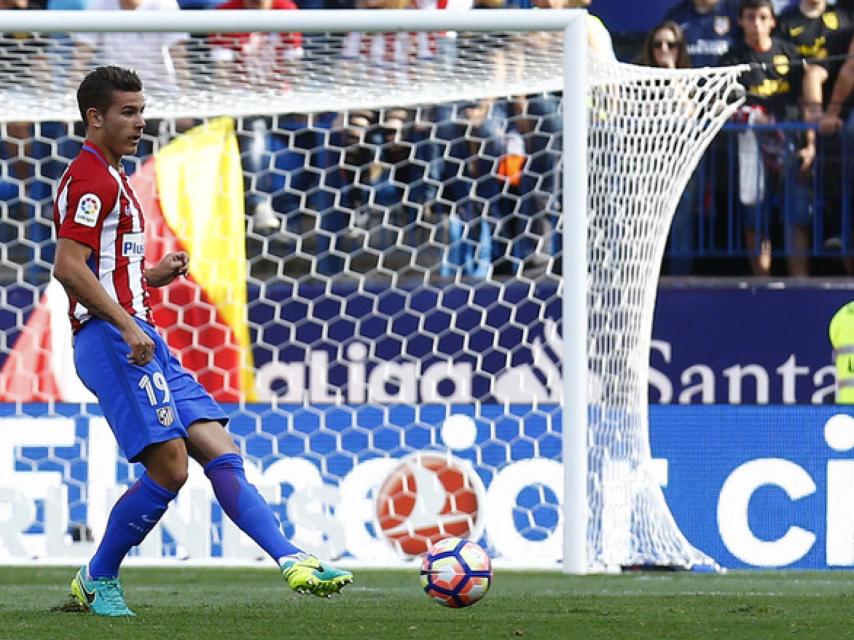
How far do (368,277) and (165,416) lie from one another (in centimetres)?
444

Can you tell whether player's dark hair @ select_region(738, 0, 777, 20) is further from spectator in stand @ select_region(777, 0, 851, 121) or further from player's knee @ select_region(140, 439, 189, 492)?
player's knee @ select_region(140, 439, 189, 492)

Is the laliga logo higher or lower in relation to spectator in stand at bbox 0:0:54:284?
lower

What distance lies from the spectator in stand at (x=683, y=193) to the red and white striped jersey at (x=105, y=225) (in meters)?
5.03

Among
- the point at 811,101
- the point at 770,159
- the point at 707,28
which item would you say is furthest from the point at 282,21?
the point at 811,101

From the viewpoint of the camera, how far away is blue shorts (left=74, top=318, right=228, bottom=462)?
4586 millimetres

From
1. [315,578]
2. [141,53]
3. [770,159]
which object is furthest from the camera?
[770,159]

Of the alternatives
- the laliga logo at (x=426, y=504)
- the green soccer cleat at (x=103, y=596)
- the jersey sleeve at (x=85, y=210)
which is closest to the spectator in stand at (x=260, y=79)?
the laliga logo at (x=426, y=504)

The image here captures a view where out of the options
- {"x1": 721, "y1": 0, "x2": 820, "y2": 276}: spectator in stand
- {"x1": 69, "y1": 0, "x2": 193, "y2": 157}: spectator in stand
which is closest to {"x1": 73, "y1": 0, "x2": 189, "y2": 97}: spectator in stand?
{"x1": 69, "y1": 0, "x2": 193, "y2": 157}: spectator in stand

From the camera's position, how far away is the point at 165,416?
461cm

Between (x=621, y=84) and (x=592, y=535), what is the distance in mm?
1902

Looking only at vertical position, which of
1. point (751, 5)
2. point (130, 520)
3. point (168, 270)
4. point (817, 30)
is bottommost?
point (130, 520)

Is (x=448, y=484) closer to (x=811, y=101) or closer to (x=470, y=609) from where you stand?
(x=470, y=609)

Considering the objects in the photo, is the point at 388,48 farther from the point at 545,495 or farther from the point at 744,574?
the point at 744,574

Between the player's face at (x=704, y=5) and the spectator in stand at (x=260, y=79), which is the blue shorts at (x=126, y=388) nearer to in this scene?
the spectator in stand at (x=260, y=79)
